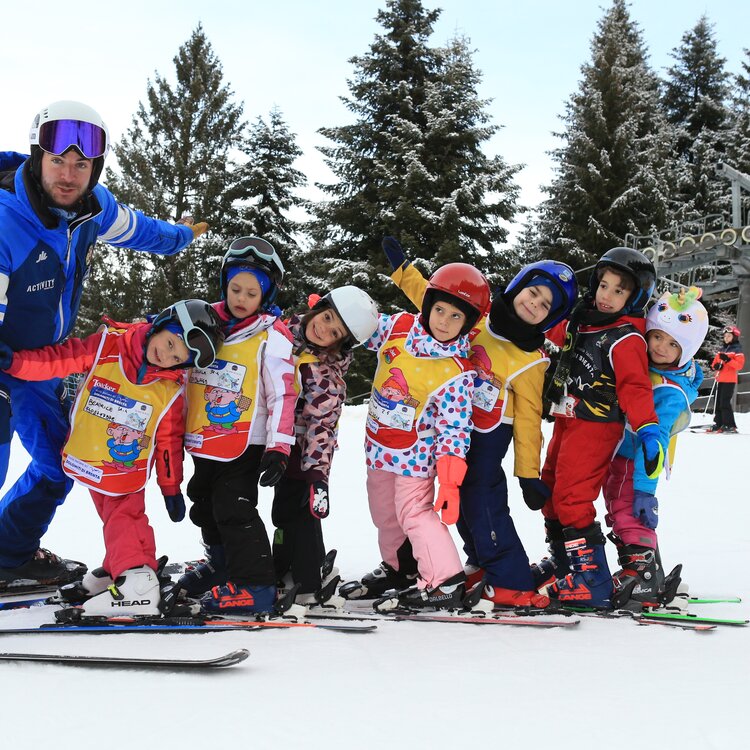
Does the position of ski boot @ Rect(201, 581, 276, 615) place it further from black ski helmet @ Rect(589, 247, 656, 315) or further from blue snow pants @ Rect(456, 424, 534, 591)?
black ski helmet @ Rect(589, 247, 656, 315)

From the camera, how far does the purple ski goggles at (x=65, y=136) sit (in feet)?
9.99

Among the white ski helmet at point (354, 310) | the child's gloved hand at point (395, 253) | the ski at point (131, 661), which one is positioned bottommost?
the ski at point (131, 661)

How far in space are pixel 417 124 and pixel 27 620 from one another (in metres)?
19.1

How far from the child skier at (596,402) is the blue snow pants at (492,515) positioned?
11.6 inches

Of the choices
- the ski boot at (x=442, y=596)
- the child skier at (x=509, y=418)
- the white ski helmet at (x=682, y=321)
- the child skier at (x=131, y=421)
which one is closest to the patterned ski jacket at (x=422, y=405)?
the child skier at (x=509, y=418)

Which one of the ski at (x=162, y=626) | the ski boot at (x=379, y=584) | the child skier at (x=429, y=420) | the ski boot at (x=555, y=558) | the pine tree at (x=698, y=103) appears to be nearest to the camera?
the ski at (x=162, y=626)

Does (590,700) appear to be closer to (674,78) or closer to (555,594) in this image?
(555,594)

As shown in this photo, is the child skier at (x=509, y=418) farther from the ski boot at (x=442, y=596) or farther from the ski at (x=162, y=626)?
the ski at (x=162, y=626)

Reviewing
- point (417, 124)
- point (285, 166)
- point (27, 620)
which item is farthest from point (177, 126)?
point (27, 620)

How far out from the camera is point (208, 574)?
141 inches

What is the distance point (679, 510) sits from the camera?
6383 mm

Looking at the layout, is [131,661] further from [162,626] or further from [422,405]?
[422,405]

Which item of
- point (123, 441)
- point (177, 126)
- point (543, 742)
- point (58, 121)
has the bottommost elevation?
point (543, 742)

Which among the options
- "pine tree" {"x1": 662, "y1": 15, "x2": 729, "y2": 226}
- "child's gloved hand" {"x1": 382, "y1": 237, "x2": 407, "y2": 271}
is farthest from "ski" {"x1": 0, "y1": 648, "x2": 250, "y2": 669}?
"pine tree" {"x1": 662, "y1": 15, "x2": 729, "y2": 226}
